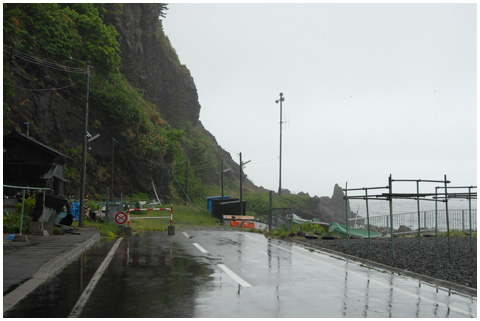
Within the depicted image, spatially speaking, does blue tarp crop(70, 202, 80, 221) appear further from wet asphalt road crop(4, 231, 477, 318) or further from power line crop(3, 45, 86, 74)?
wet asphalt road crop(4, 231, 477, 318)

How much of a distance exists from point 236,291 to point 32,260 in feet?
18.9

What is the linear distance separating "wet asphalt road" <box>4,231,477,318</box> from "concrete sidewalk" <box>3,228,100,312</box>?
28 cm

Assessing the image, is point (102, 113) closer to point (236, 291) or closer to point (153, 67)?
point (153, 67)

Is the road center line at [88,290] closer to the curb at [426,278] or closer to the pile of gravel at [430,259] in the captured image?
the curb at [426,278]

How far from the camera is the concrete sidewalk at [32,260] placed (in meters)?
8.14

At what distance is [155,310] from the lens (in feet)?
22.2

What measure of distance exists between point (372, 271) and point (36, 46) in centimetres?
A: 4320

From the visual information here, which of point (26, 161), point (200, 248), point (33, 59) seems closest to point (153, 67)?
point (33, 59)

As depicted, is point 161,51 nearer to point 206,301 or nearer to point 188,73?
point 188,73

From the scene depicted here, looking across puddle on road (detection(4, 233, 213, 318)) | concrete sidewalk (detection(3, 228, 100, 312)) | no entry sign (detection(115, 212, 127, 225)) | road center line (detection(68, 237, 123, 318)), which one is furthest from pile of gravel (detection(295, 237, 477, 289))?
no entry sign (detection(115, 212, 127, 225))

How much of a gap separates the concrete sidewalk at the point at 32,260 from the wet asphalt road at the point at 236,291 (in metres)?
0.28

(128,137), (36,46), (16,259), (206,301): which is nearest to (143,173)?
(128,137)

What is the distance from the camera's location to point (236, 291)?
8367 mm

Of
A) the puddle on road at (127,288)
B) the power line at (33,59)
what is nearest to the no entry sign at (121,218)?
the puddle on road at (127,288)
